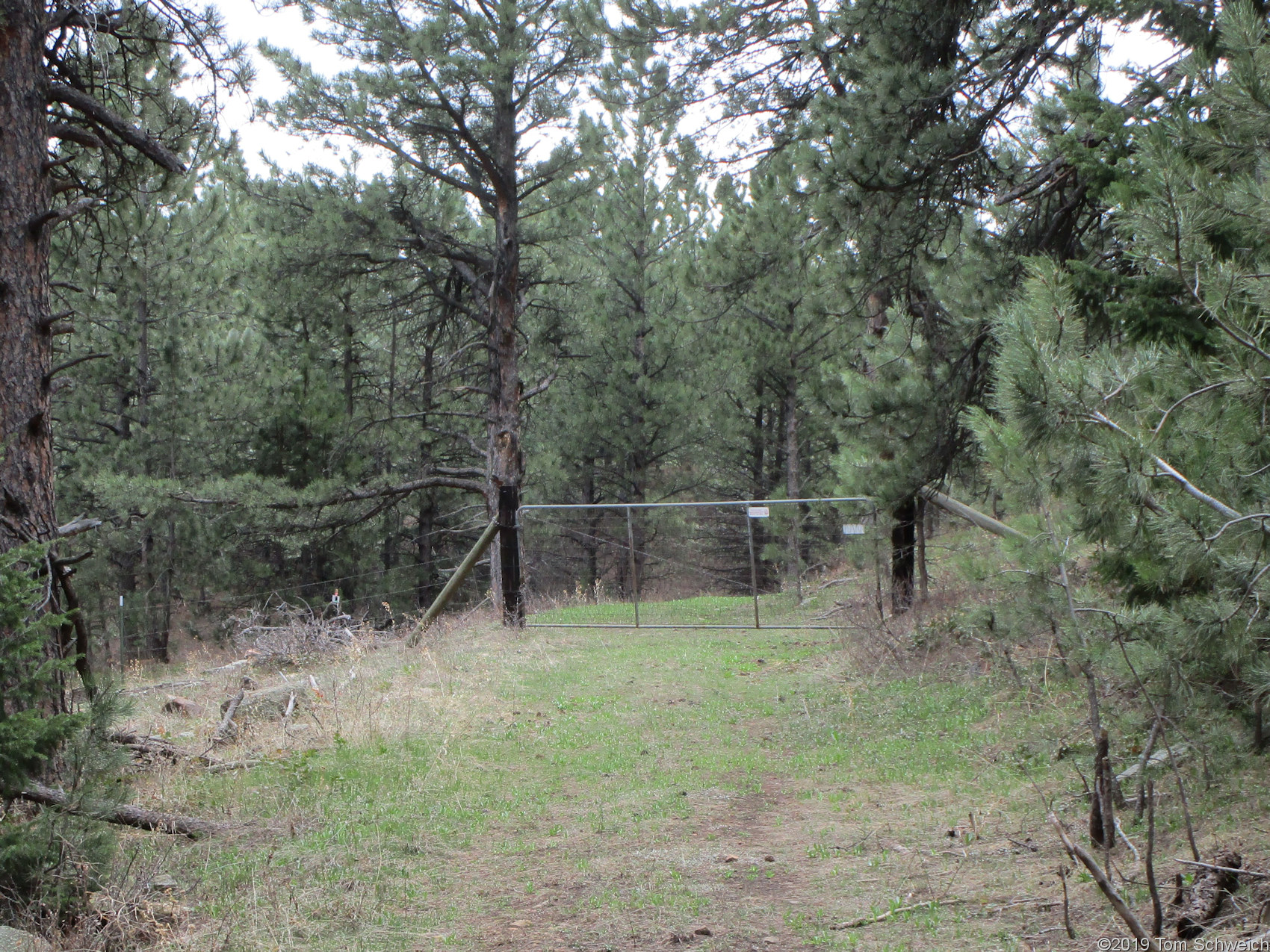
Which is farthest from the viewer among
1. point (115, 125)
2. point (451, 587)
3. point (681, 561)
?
point (681, 561)

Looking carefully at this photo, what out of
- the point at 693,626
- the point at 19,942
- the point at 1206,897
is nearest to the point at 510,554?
the point at 693,626

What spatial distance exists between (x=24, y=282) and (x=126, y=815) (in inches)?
109

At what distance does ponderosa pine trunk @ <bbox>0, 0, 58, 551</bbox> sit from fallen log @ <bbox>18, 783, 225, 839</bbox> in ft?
4.72

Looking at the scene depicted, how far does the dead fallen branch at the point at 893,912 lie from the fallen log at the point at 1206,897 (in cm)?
94

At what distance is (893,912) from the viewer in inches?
157

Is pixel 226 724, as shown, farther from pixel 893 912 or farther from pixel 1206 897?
pixel 1206 897

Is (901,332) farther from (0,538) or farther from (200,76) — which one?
(0,538)

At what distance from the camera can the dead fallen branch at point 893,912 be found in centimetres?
394

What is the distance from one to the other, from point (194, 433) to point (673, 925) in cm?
1695

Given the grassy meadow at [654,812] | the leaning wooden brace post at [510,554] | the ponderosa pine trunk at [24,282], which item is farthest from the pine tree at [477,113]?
the ponderosa pine trunk at [24,282]

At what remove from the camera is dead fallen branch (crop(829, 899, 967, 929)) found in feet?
12.9

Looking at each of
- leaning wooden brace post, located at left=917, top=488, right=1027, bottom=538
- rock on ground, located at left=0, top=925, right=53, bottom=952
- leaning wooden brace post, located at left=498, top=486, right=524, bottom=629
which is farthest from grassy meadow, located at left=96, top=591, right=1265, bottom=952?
leaning wooden brace post, located at left=498, top=486, right=524, bottom=629

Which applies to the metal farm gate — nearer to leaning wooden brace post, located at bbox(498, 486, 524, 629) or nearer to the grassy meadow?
leaning wooden brace post, located at bbox(498, 486, 524, 629)

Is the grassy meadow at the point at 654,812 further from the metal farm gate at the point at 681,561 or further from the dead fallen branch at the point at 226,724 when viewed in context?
the metal farm gate at the point at 681,561
